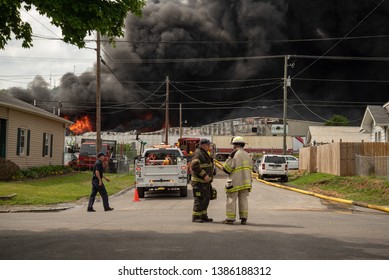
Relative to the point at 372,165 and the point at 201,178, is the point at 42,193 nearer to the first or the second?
the point at 201,178

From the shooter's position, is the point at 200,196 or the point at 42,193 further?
the point at 42,193

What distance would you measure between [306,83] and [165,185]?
67256mm

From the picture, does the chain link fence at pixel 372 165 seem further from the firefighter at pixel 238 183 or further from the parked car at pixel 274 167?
the firefighter at pixel 238 183

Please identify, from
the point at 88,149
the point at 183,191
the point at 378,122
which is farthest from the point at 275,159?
the point at 88,149

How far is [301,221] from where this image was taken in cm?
1064

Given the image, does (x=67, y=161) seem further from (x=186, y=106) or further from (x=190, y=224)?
(x=186, y=106)

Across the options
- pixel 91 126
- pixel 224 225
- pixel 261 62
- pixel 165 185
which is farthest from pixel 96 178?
pixel 261 62

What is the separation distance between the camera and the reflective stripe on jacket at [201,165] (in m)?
9.52

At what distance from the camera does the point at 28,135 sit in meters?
27.6

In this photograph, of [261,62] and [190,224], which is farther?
[261,62]

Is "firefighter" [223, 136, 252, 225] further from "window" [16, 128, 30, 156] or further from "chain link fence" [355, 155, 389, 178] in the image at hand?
"window" [16, 128, 30, 156]

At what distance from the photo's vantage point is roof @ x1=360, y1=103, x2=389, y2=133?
104 feet

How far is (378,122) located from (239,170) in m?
25.1

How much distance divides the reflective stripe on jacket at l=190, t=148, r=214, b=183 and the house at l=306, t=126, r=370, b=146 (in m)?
47.1
